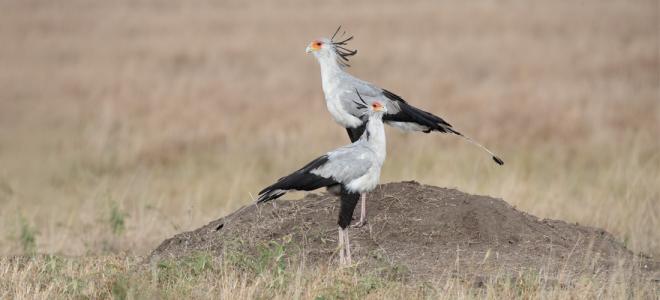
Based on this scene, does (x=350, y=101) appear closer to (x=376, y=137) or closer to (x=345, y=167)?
(x=376, y=137)

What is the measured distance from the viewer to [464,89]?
16453 millimetres

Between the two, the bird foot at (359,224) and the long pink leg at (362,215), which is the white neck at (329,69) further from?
the bird foot at (359,224)

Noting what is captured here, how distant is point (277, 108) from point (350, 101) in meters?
7.77

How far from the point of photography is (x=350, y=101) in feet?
26.1

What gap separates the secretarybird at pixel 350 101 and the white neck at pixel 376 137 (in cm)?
85

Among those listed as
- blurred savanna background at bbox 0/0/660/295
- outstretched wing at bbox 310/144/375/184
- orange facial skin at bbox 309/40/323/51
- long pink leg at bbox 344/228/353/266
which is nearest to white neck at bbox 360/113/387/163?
outstretched wing at bbox 310/144/375/184

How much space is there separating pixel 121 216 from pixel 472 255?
11.4ft

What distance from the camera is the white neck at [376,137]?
22.8 feet

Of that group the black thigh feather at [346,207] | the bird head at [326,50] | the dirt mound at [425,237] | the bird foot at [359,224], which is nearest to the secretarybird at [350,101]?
the bird head at [326,50]

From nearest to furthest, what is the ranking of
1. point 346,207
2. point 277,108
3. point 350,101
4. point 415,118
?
point 346,207 < point 350,101 < point 415,118 < point 277,108

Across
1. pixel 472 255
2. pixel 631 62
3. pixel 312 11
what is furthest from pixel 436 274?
pixel 312 11

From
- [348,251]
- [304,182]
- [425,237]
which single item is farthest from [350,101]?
[348,251]

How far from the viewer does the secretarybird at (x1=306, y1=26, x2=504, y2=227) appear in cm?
798

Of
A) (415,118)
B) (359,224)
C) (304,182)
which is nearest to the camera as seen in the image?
(304,182)
